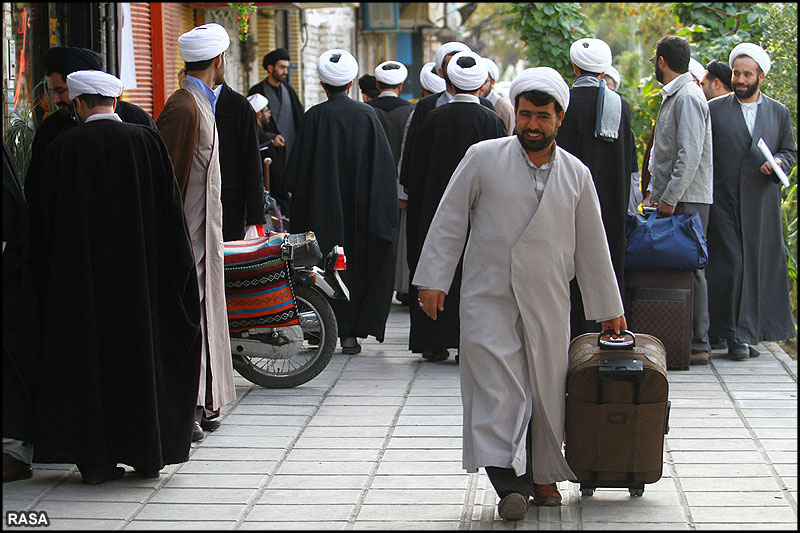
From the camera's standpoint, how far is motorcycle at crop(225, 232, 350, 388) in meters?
7.04

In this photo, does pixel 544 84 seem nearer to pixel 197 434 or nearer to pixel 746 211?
pixel 197 434

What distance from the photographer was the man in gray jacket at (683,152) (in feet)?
26.5

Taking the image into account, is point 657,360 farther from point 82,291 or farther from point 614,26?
point 614,26

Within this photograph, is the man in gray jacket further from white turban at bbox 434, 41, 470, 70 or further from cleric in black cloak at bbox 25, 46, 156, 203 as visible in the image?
cleric in black cloak at bbox 25, 46, 156, 203

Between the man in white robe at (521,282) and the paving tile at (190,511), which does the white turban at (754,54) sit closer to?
the man in white robe at (521,282)

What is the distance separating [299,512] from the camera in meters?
5.01

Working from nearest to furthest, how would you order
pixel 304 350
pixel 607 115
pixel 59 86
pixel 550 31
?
pixel 59 86
pixel 304 350
pixel 607 115
pixel 550 31

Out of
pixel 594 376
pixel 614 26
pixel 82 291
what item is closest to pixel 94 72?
pixel 82 291

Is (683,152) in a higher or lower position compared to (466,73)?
lower

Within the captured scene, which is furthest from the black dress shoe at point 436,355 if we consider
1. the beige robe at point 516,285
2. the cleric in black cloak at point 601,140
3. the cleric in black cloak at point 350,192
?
the beige robe at point 516,285

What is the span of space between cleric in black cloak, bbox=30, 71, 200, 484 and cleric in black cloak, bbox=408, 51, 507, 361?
303 centimetres

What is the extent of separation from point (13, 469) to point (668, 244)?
14.6 feet

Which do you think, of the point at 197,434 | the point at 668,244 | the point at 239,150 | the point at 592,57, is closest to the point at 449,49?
the point at 592,57

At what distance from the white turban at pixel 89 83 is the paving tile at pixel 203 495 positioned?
177cm
